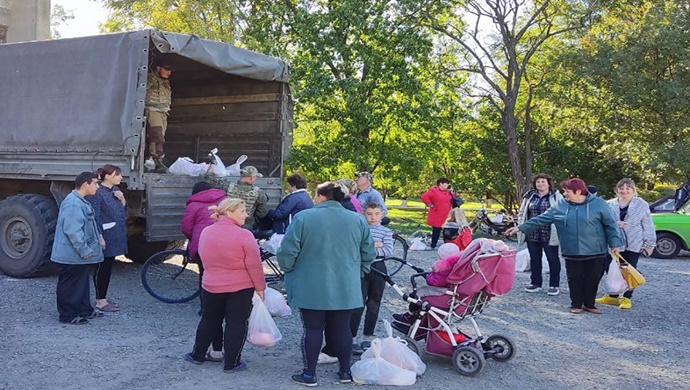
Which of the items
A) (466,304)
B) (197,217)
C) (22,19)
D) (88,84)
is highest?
(22,19)

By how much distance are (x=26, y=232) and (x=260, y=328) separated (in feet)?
16.0

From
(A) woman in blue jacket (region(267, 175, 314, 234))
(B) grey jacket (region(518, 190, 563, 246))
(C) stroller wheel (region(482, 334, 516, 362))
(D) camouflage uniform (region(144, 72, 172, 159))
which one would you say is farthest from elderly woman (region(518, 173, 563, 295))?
(D) camouflage uniform (region(144, 72, 172, 159))

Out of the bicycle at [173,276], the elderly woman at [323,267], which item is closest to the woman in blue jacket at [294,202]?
the bicycle at [173,276]

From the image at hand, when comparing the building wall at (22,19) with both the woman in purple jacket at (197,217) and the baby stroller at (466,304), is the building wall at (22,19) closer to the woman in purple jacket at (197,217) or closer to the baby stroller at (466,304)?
the woman in purple jacket at (197,217)

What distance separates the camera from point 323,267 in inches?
A: 189

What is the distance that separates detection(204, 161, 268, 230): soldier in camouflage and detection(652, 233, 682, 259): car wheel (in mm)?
9406

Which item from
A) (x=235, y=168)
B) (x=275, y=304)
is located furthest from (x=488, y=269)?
(x=235, y=168)

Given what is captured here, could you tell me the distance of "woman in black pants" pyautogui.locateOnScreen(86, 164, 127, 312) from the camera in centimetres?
700

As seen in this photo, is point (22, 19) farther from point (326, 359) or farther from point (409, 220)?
point (326, 359)

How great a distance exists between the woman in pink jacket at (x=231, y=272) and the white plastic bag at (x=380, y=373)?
0.92 metres

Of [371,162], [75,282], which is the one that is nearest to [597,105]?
[371,162]

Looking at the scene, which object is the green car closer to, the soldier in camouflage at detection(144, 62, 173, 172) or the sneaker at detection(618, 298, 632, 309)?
the sneaker at detection(618, 298, 632, 309)

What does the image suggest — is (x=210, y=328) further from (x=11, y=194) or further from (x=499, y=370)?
(x=11, y=194)

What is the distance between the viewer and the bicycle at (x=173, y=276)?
7.93m
